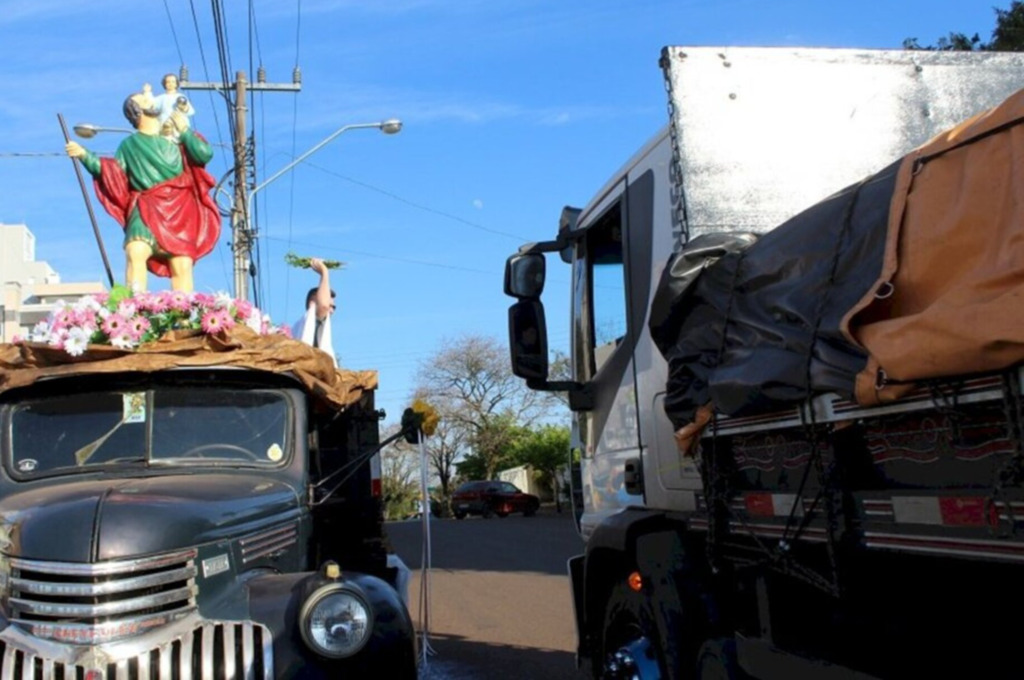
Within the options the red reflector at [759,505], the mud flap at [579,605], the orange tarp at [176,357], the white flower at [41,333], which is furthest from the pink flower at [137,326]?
the red reflector at [759,505]

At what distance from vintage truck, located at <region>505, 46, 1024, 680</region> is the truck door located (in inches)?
0.8

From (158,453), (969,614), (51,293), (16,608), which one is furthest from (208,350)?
(51,293)

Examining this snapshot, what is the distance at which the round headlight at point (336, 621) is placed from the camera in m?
3.99

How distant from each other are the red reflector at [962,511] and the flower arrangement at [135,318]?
405cm

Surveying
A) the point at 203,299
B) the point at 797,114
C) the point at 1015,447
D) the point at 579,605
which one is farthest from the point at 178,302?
the point at 1015,447

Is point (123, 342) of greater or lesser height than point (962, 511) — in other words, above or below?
above

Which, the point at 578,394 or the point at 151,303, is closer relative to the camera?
the point at 578,394

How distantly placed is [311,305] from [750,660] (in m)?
5.01

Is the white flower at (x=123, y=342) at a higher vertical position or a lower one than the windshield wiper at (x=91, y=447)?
higher

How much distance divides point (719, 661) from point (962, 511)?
1.48m

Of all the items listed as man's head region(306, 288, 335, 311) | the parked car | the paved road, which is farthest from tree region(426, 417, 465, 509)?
man's head region(306, 288, 335, 311)

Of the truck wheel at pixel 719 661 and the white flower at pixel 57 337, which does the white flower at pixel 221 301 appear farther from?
the truck wheel at pixel 719 661

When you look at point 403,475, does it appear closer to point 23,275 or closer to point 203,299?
point 23,275

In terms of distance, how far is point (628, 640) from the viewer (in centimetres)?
448
